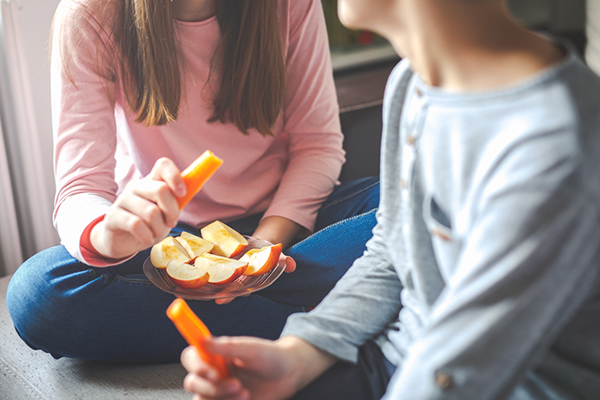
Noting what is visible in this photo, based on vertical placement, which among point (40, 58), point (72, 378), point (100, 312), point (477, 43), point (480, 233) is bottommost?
point (72, 378)

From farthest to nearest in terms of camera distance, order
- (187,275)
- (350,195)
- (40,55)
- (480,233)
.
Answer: (40,55)
(350,195)
(187,275)
(480,233)

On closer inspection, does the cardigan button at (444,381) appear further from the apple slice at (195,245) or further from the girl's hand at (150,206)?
the apple slice at (195,245)

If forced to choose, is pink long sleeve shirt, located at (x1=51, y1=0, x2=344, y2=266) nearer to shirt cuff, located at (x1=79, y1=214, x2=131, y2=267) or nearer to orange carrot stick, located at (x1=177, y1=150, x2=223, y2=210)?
shirt cuff, located at (x1=79, y1=214, x2=131, y2=267)

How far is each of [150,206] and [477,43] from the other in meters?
0.44

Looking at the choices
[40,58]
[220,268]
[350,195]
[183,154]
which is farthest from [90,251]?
[40,58]

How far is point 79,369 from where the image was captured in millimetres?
1059

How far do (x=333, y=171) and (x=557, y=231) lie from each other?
2.87 feet

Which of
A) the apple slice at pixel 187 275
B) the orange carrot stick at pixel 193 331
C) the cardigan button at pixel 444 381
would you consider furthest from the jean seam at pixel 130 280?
the cardigan button at pixel 444 381

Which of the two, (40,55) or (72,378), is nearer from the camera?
(72,378)

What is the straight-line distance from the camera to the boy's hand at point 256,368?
532 millimetres

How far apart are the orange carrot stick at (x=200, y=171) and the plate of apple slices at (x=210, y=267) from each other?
272mm

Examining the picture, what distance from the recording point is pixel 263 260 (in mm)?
949

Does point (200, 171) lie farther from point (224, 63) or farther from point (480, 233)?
point (224, 63)

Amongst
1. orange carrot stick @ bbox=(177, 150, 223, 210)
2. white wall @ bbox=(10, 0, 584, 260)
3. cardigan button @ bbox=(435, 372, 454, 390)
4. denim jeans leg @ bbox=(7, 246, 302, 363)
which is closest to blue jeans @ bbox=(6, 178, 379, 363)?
denim jeans leg @ bbox=(7, 246, 302, 363)
